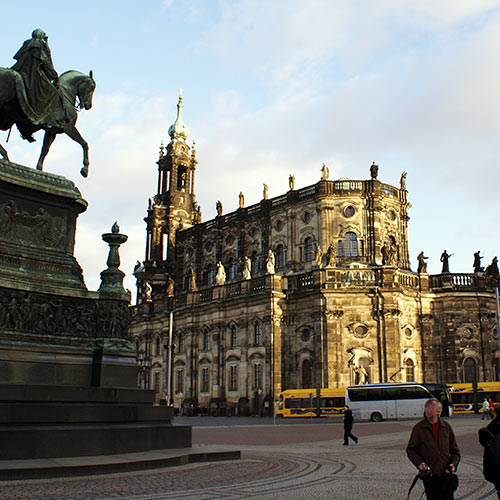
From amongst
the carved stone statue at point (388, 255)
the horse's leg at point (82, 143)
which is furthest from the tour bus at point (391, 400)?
the horse's leg at point (82, 143)

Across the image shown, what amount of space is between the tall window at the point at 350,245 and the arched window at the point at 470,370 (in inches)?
482

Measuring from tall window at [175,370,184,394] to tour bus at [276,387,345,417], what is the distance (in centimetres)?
1421

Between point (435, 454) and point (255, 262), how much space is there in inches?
2072

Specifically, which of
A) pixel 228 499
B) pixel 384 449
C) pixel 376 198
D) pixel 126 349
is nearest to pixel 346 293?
pixel 376 198

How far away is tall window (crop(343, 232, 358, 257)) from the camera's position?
52.3m

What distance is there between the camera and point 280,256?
5622cm

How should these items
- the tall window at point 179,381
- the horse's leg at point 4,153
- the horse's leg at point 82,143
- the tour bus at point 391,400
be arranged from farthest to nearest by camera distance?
the tall window at point 179,381
the tour bus at point 391,400
the horse's leg at point 82,143
the horse's leg at point 4,153

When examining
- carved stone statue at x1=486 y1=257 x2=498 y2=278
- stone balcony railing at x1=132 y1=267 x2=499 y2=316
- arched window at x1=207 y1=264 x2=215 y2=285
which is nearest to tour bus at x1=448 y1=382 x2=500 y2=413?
stone balcony railing at x1=132 y1=267 x2=499 y2=316

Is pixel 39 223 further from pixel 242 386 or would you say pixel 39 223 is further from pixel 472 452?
pixel 242 386

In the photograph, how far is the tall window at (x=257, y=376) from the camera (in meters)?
48.4

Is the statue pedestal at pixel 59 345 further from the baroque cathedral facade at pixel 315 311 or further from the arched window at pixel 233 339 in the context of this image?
the arched window at pixel 233 339

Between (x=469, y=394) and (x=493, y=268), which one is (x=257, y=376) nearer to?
(x=469, y=394)

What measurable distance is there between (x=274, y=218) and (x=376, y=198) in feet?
32.6

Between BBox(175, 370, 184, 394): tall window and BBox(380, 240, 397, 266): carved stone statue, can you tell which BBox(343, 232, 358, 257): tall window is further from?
BBox(175, 370, 184, 394): tall window
